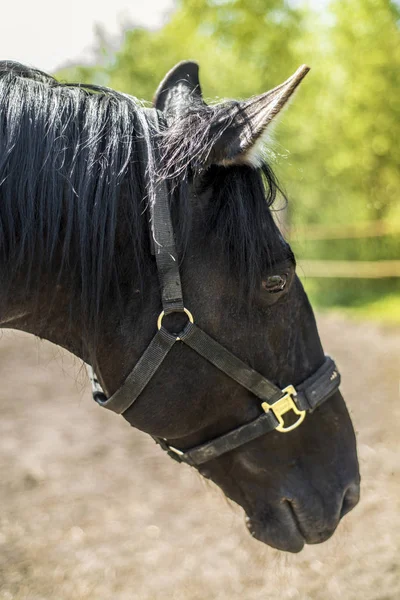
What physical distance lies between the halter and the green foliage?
1255 cm

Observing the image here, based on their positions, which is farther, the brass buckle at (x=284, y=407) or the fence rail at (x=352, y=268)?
the fence rail at (x=352, y=268)

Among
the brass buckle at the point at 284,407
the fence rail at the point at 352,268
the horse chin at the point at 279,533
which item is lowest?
the fence rail at the point at 352,268

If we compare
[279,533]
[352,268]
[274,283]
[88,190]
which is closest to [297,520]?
[279,533]

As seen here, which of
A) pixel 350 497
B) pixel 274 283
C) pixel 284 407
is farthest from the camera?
pixel 350 497

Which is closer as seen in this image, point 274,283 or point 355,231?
point 274,283

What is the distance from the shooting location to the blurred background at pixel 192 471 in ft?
11.1

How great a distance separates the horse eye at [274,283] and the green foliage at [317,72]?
1264 cm

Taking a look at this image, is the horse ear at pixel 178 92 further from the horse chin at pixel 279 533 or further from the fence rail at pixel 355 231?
the fence rail at pixel 355 231

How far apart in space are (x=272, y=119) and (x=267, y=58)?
47.4 feet

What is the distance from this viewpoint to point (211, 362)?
188cm

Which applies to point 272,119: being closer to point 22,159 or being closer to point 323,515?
point 22,159

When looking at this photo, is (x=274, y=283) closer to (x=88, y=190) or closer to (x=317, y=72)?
(x=88, y=190)

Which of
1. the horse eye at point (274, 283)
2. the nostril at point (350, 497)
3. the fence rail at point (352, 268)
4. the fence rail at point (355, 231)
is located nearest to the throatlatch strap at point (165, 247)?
the horse eye at point (274, 283)

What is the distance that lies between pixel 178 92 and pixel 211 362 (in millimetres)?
999
